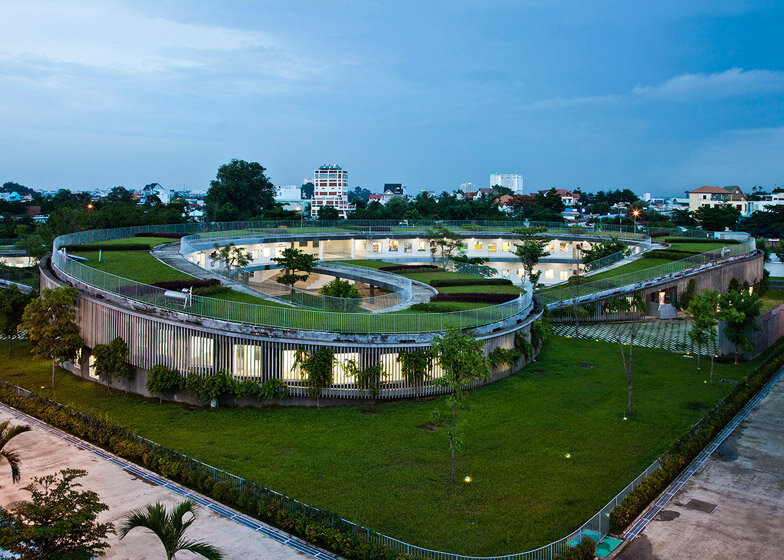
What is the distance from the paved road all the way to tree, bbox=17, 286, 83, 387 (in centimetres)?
2768

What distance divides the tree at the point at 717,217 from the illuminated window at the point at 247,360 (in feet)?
302

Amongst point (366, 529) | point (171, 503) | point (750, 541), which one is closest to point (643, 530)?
point (750, 541)

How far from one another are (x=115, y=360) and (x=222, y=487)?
14900mm

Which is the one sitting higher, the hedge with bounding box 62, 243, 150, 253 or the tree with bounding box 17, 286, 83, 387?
the hedge with bounding box 62, 243, 150, 253

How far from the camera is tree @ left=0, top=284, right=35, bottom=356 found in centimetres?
4047

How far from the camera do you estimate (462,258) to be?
6988 cm

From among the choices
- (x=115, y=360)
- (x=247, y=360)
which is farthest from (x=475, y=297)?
(x=115, y=360)

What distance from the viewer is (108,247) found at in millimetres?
50375

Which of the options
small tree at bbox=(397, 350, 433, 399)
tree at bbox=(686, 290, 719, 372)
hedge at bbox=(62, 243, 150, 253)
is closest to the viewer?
small tree at bbox=(397, 350, 433, 399)

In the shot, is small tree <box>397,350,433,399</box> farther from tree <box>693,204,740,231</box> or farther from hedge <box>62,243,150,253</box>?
tree <box>693,204,740,231</box>

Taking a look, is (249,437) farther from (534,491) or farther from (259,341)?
(534,491)

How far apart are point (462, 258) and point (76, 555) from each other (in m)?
58.9

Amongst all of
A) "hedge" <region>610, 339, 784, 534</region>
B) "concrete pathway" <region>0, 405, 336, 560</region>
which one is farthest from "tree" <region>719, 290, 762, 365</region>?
"concrete pathway" <region>0, 405, 336, 560</region>

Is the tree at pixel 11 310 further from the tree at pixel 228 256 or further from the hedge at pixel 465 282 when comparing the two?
the hedge at pixel 465 282
